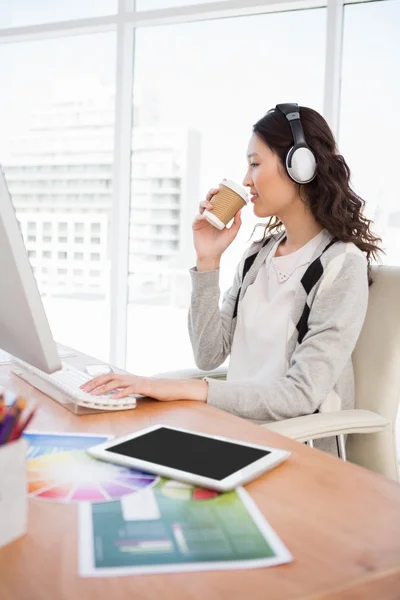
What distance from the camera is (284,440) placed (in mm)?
1039

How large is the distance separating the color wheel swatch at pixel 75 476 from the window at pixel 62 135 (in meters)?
2.88

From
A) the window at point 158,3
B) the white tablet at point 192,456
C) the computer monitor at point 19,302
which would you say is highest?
the window at point 158,3

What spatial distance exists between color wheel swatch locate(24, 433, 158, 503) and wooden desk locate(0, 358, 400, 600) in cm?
3

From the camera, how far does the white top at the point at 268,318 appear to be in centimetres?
168

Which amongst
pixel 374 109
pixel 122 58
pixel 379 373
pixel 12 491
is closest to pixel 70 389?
pixel 12 491

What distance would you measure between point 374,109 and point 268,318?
5.28ft

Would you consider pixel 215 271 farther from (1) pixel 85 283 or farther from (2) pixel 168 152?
(1) pixel 85 283

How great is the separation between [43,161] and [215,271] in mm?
2411

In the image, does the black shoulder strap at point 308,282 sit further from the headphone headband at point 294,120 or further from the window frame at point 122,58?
the window frame at point 122,58

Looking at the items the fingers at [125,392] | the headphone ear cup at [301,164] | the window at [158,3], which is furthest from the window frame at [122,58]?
the fingers at [125,392]

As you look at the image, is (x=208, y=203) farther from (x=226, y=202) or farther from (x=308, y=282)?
(x=308, y=282)

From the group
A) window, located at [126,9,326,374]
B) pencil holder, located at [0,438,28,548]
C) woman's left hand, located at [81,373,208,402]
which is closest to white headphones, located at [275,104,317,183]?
woman's left hand, located at [81,373,208,402]

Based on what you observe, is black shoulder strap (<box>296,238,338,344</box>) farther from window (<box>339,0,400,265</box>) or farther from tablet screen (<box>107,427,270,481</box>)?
window (<box>339,0,400,265</box>)

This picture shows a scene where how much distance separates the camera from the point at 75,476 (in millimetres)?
852
